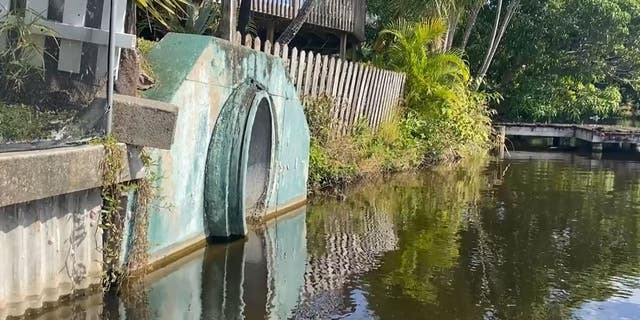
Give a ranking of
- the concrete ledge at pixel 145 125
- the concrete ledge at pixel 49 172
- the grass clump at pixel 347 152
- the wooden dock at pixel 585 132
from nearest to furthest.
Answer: the concrete ledge at pixel 49 172 < the concrete ledge at pixel 145 125 < the grass clump at pixel 347 152 < the wooden dock at pixel 585 132

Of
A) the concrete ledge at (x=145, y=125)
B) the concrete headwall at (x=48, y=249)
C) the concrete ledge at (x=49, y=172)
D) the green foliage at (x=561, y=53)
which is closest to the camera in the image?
the concrete ledge at (x=49, y=172)

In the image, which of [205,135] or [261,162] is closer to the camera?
[205,135]

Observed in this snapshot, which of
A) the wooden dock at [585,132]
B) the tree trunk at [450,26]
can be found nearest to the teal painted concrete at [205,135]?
the tree trunk at [450,26]

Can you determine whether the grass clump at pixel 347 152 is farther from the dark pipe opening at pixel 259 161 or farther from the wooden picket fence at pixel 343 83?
the dark pipe opening at pixel 259 161

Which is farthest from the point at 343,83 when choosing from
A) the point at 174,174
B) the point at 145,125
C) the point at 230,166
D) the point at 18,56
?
the point at 18,56

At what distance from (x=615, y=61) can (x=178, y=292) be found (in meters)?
28.8

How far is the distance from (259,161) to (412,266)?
227 centimetres

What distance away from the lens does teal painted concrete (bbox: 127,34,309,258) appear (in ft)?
17.3

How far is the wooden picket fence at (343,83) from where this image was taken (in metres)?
8.95

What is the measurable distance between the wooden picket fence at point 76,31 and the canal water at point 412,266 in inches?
60.7

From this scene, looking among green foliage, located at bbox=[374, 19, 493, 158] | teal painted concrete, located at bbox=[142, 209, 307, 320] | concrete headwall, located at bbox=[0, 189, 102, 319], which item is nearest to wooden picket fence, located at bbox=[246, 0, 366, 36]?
green foliage, located at bbox=[374, 19, 493, 158]

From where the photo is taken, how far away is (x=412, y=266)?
19.2 feet

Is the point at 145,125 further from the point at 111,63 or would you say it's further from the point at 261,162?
the point at 261,162

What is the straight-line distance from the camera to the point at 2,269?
3615 mm
